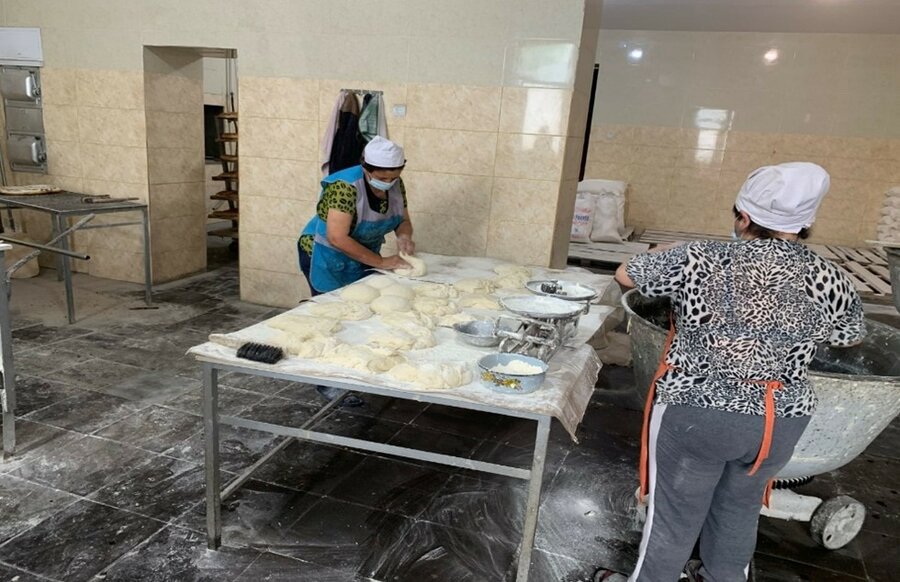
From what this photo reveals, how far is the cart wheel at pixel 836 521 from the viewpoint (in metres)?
2.45

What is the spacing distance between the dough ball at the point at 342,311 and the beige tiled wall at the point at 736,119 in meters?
8.20

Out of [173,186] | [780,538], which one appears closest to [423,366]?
[780,538]

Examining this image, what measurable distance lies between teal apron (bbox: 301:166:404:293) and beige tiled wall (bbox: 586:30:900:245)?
7.36 m

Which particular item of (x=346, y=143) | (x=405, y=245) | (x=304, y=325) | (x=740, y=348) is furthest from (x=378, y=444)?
(x=346, y=143)

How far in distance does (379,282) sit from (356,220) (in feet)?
1.38

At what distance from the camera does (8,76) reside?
18.3 feet

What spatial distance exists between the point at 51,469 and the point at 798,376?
10.0 feet

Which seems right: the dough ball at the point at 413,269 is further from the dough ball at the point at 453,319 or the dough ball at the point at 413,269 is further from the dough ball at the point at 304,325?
the dough ball at the point at 304,325

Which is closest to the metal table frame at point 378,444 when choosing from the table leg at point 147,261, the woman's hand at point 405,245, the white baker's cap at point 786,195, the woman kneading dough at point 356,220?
the white baker's cap at point 786,195

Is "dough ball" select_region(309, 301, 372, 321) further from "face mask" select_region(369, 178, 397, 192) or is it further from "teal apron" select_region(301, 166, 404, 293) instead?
"face mask" select_region(369, 178, 397, 192)

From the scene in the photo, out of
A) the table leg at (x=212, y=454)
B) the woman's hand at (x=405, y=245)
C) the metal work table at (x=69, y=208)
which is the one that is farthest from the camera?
the metal work table at (x=69, y=208)

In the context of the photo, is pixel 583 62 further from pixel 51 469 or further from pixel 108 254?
pixel 108 254

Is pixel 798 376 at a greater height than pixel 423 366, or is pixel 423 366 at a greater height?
pixel 798 376

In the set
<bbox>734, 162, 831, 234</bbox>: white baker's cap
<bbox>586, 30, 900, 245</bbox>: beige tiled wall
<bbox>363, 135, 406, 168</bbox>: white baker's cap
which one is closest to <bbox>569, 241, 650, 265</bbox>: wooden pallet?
<bbox>586, 30, 900, 245</bbox>: beige tiled wall
